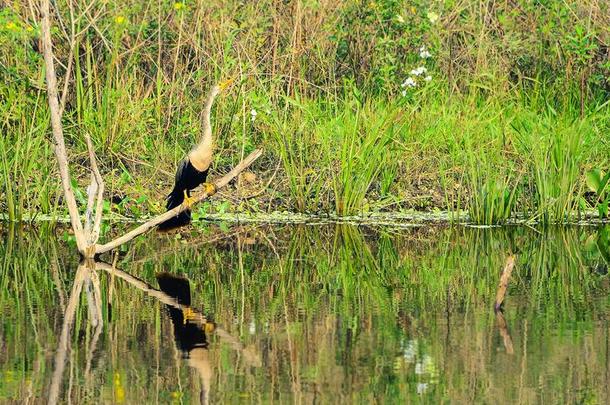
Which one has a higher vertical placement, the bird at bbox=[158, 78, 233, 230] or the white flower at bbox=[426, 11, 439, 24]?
the white flower at bbox=[426, 11, 439, 24]

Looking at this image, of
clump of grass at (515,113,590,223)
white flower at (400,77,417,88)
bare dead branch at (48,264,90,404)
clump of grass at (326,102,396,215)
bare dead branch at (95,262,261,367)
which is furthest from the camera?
white flower at (400,77,417,88)

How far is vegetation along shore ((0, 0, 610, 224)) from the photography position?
1041 cm

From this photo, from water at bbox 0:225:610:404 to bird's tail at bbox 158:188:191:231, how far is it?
21cm

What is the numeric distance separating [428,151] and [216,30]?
2168mm

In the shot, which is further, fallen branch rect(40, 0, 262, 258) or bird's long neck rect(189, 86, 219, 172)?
bird's long neck rect(189, 86, 219, 172)

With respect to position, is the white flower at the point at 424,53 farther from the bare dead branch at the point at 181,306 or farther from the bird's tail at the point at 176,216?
the bare dead branch at the point at 181,306

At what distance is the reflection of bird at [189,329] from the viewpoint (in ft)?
17.8

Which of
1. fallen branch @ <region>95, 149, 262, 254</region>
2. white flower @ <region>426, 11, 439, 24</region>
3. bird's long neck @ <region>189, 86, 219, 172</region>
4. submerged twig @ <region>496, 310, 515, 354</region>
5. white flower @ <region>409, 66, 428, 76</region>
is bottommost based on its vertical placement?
submerged twig @ <region>496, 310, 515, 354</region>

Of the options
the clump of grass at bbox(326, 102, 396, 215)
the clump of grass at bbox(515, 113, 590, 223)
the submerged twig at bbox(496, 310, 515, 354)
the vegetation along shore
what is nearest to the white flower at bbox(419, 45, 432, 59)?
the vegetation along shore

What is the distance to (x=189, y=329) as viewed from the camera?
631 cm

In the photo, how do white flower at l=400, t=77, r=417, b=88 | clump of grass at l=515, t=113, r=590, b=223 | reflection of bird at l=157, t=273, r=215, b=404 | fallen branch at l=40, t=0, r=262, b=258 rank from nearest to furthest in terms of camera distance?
1. reflection of bird at l=157, t=273, r=215, b=404
2. fallen branch at l=40, t=0, r=262, b=258
3. clump of grass at l=515, t=113, r=590, b=223
4. white flower at l=400, t=77, r=417, b=88

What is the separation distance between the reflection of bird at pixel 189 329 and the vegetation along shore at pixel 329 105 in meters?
2.56

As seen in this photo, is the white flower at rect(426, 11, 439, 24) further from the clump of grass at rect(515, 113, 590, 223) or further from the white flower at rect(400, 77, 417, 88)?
the clump of grass at rect(515, 113, 590, 223)

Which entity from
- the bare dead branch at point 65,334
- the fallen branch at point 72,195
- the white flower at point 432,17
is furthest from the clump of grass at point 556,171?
the bare dead branch at point 65,334
